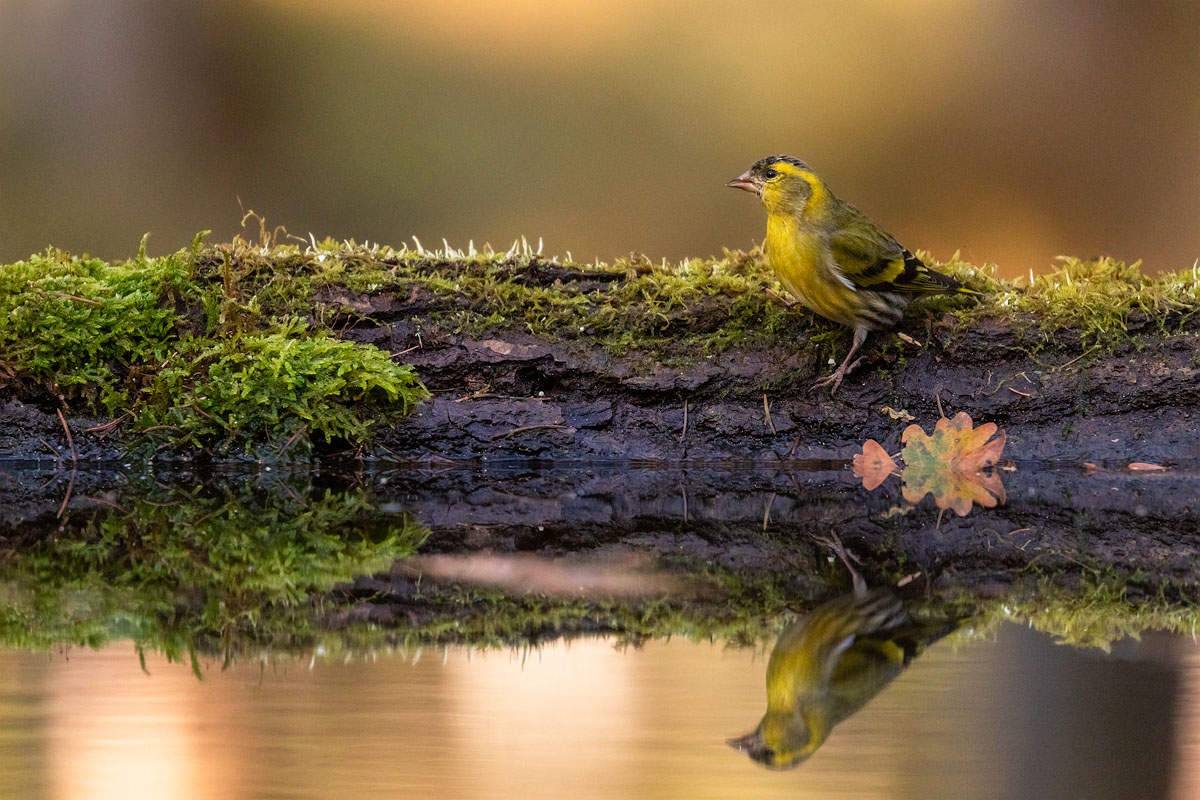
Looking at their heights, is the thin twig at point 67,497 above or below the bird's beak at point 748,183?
below

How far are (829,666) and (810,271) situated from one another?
3203 millimetres

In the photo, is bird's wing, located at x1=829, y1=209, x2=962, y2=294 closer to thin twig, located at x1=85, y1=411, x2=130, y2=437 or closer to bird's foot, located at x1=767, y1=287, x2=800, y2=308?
bird's foot, located at x1=767, y1=287, x2=800, y2=308

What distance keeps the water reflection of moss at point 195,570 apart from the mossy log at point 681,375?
3.44 feet

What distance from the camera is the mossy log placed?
5.09 m

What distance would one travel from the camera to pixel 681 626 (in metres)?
2.43

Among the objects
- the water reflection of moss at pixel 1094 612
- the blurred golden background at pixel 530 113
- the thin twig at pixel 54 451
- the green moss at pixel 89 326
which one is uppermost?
the blurred golden background at pixel 530 113

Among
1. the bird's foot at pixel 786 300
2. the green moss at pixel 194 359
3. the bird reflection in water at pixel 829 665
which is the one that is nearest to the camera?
the bird reflection in water at pixel 829 665

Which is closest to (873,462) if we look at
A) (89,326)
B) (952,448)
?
(952,448)

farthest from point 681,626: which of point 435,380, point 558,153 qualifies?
point 558,153

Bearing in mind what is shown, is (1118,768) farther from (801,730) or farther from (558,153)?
(558,153)

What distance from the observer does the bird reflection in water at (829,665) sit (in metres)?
1.76

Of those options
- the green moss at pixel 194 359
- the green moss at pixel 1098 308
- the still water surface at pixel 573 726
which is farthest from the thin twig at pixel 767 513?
the green moss at pixel 194 359

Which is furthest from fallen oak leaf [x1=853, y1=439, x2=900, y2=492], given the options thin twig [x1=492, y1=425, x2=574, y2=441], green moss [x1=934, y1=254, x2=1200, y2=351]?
thin twig [x1=492, y1=425, x2=574, y2=441]

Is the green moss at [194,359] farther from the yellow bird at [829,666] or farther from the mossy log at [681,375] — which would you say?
the yellow bird at [829,666]
